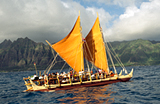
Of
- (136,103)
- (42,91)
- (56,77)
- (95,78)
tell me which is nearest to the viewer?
(136,103)

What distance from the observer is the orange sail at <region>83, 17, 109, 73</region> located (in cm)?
3353

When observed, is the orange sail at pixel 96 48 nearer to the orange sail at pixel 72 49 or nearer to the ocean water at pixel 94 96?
the orange sail at pixel 72 49

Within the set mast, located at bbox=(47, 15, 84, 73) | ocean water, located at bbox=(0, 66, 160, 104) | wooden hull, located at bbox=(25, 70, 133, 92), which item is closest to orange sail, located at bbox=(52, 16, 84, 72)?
mast, located at bbox=(47, 15, 84, 73)

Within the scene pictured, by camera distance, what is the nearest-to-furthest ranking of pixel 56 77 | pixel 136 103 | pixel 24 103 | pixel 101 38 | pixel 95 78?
pixel 136 103, pixel 24 103, pixel 56 77, pixel 95 78, pixel 101 38

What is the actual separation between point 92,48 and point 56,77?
12.3m

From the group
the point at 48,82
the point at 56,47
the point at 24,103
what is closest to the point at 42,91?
the point at 48,82

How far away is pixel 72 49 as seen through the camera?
32.2 meters

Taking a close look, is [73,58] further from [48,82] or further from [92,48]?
[48,82]

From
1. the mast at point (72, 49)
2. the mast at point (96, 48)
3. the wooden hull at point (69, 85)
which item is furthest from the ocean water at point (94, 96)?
the mast at point (96, 48)

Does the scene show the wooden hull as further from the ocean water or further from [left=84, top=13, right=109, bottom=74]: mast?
[left=84, top=13, right=109, bottom=74]: mast

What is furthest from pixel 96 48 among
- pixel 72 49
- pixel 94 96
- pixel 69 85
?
pixel 94 96

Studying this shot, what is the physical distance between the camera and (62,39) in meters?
31.5

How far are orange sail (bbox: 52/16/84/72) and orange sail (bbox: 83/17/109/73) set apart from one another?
233 cm

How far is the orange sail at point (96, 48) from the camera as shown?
110 ft
